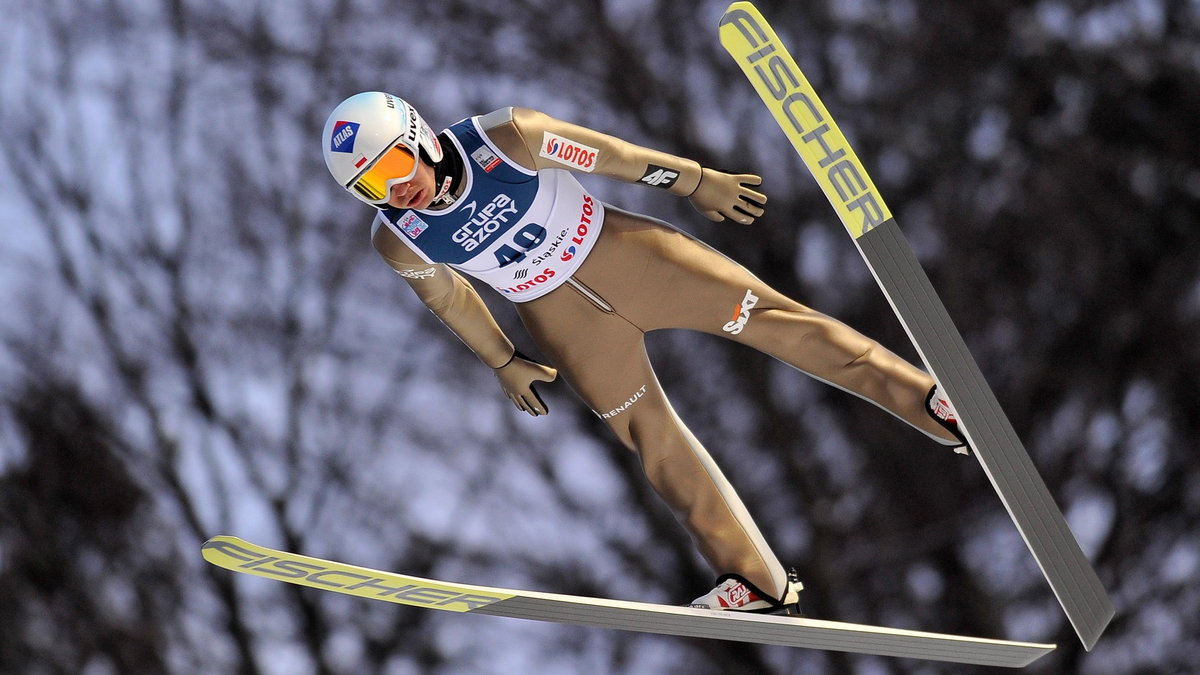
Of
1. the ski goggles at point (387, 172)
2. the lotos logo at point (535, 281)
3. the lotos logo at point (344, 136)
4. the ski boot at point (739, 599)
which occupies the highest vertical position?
the lotos logo at point (344, 136)

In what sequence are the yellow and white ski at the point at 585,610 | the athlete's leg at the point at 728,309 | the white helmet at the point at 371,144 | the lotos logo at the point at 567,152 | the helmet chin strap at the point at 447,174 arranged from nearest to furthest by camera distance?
the white helmet at the point at 371,144
the helmet chin strap at the point at 447,174
the lotos logo at the point at 567,152
the athlete's leg at the point at 728,309
the yellow and white ski at the point at 585,610

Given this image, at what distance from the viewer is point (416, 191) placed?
3281mm

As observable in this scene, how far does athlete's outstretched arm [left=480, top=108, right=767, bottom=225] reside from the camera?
3424 mm

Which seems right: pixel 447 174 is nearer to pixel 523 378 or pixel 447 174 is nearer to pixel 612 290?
pixel 612 290

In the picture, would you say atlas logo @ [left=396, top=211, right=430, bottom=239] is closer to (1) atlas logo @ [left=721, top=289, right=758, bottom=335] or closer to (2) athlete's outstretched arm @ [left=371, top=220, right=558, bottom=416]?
(2) athlete's outstretched arm @ [left=371, top=220, right=558, bottom=416]

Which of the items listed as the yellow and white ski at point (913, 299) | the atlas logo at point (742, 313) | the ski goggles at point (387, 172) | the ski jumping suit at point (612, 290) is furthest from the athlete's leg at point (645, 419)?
the yellow and white ski at point (913, 299)

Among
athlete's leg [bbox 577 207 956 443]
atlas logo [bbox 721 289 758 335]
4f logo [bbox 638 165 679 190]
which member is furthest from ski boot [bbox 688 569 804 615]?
4f logo [bbox 638 165 679 190]

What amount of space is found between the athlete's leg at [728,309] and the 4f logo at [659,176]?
0.48 ft

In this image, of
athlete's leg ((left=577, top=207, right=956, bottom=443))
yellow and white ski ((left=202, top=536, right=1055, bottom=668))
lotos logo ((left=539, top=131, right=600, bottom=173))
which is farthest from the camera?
yellow and white ski ((left=202, top=536, right=1055, bottom=668))

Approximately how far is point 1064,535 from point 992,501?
14.9ft

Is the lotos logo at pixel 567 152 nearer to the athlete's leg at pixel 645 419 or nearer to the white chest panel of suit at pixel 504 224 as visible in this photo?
the white chest panel of suit at pixel 504 224

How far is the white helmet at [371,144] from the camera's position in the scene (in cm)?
318

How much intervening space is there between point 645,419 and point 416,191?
1.15 m

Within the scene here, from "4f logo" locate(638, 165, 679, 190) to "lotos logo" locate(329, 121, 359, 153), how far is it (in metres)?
0.96
